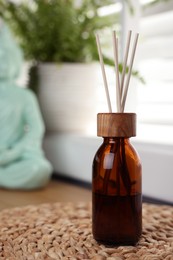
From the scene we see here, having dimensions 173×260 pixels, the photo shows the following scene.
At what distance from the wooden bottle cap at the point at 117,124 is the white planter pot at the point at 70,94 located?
0.83 meters

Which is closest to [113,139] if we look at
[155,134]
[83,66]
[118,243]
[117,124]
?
[117,124]

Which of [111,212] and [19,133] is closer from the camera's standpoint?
[111,212]

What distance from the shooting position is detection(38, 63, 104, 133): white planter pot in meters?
1.52

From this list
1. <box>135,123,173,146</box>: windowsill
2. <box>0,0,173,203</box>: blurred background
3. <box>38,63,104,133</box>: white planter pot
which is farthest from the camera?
<box>38,63,104,133</box>: white planter pot

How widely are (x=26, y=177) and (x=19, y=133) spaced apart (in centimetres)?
19

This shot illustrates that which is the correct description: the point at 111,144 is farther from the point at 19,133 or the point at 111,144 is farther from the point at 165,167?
the point at 19,133

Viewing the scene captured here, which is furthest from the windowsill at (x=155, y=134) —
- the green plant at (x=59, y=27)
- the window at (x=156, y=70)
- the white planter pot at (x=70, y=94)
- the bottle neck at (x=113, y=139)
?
the bottle neck at (x=113, y=139)

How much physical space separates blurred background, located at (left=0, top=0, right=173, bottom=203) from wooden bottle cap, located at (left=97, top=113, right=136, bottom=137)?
0.66 meters

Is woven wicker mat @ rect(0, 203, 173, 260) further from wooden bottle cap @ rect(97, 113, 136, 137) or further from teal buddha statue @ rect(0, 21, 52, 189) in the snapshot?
teal buddha statue @ rect(0, 21, 52, 189)

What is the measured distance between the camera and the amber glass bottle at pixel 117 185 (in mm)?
693

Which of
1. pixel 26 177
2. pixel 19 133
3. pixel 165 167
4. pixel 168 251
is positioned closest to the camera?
pixel 168 251

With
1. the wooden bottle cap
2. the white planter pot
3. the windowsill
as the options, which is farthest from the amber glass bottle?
the white planter pot

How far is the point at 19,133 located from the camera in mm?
1449

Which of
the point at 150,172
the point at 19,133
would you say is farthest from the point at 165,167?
the point at 19,133
